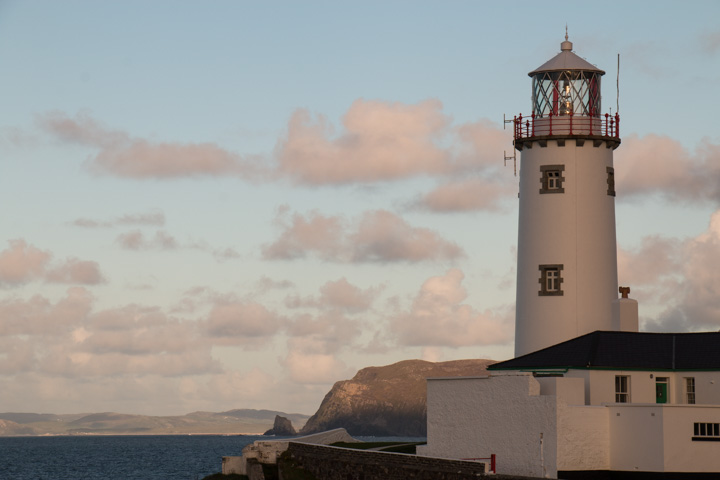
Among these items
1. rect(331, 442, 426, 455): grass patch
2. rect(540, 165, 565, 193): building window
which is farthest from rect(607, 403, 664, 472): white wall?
rect(540, 165, 565, 193): building window

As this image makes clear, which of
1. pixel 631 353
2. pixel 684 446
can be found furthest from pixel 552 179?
pixel 684 446

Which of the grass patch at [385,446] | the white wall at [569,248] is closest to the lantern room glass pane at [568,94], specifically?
the white wall at [569,248]

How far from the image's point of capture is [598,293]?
4941 cm

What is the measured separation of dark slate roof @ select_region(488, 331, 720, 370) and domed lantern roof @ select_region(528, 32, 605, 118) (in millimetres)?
11400

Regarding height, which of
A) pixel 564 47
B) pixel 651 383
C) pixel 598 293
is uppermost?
pixel 564 47

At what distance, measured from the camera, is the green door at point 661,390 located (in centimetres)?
4344

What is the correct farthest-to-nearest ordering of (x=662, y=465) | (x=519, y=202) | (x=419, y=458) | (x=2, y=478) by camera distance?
(x=2, y=478), (x=519, y=202), (x=419, y=458), (x=662, y=465)

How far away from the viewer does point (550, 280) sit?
163 feet

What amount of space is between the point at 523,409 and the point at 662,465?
512 cm

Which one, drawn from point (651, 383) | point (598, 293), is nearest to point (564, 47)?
point (598, 293)

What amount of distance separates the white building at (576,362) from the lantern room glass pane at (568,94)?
5 centimetres

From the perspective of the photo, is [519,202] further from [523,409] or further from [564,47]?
[523,409]

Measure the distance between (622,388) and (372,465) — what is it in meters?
10.3

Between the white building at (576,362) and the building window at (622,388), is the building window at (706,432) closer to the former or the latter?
the white building at (576,362)
